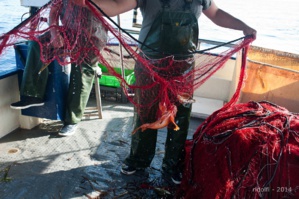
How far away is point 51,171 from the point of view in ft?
8.46

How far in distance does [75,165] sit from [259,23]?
1341 cm

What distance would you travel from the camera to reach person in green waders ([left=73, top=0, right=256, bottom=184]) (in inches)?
79.7

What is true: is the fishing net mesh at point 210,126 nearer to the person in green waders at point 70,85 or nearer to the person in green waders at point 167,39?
the person in green waders at point 167,39

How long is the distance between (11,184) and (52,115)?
1.00m

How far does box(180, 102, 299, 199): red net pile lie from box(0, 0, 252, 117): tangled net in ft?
1.80

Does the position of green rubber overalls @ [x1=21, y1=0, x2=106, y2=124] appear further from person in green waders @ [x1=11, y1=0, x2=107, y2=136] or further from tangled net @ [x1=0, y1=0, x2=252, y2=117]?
tangled net @ [x1=0, y1=0, x2=252, y2=117]

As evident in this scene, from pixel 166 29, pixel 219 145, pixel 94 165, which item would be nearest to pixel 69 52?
pixel 166 29

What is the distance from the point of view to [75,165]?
2.70 metres

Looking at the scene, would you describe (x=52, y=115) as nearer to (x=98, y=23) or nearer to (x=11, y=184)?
(x=11, y=184)

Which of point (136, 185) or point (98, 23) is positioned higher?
point (98, 23)

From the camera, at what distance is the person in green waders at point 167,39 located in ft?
6.64

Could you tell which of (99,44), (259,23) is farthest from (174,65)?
(259,23)

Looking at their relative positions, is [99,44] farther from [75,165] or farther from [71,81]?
[75,165]

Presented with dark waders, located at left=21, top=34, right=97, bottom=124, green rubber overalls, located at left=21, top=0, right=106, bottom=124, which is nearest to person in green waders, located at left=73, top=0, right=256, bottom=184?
green rubber overalls, located at left=21, top=0, right=106, bottom=124
